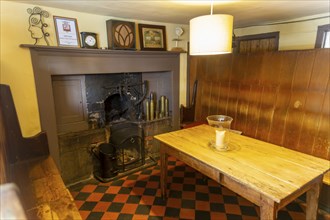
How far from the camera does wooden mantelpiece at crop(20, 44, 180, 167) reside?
2199 millimetres

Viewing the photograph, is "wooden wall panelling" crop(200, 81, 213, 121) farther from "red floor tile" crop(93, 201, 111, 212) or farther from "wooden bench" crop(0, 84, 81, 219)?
"wooden bench" crop(0, 84, 81, 219)

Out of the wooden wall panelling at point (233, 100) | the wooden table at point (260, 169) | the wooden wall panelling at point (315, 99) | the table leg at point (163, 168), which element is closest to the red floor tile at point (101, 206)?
the table leg at point (163, 168)

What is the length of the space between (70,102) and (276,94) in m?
2.59

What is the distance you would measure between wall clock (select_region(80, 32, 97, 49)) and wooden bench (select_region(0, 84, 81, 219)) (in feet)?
3.60

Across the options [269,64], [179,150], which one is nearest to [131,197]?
[179,150]

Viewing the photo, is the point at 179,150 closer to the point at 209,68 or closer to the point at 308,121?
the point at 308,121

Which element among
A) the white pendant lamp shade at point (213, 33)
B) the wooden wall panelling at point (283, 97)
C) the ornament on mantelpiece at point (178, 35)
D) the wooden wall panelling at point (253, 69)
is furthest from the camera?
the ornament on mantelpiece at point (178, 35)

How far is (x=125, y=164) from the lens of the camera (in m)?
3.02

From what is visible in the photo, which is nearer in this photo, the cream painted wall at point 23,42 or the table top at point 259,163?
the table top at point 259,163

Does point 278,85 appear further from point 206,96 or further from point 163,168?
point 163,168

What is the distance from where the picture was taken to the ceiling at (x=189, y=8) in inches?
78.4

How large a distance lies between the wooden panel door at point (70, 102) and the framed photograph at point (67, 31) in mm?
447

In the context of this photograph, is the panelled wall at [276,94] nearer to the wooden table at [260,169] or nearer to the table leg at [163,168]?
the wooden table at [260,169]

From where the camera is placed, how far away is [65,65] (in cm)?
235
